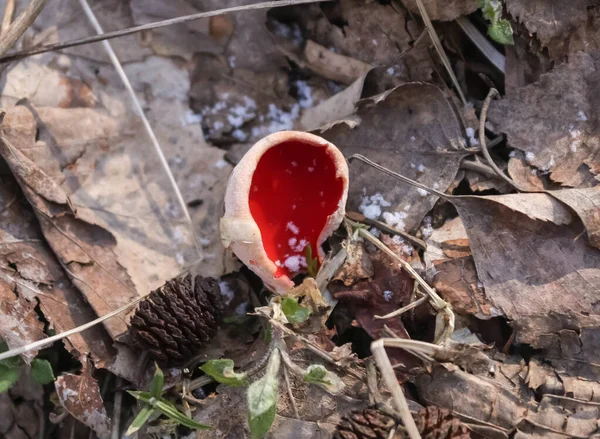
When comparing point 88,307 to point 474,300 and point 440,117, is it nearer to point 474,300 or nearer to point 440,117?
point 474,300

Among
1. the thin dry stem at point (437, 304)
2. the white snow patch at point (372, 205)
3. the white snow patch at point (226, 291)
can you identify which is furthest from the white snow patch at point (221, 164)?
the thin dry stem at point (437, 304)

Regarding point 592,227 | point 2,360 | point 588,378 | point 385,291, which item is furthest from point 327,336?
point 2,360

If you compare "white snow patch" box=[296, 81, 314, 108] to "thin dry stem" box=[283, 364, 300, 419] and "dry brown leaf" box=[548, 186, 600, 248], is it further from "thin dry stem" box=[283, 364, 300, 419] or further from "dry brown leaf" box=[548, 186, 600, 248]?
"thin dry stem" box=[283, 364, 300, 419]

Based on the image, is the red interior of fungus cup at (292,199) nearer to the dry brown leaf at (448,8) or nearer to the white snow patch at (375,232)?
the white snow patch at (375,232)

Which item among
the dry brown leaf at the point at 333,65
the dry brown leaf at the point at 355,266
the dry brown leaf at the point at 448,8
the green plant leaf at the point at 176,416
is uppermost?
the dry brown leaf at the point at 448,8

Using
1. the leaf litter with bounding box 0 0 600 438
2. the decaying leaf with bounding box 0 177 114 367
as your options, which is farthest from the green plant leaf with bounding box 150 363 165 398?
the decaying leaf with bounding box 0 177 114 367

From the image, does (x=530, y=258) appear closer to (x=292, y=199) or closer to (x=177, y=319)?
(x=292, y=199)

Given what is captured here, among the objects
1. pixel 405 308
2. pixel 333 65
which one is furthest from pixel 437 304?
pixel 333 65
